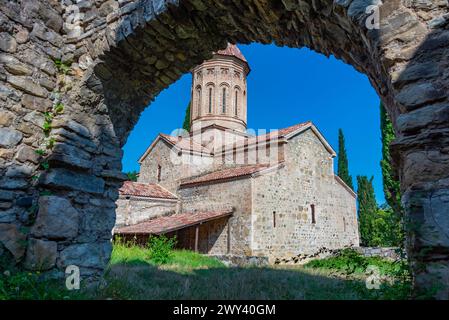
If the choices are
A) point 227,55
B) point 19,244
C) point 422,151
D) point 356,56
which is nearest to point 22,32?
point 19,244

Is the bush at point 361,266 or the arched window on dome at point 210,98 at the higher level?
the arched window on dome at point 210,98

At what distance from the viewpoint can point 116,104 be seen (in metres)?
3.76

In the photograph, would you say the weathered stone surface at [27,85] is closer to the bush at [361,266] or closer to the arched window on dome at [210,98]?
the bush at [361,266]

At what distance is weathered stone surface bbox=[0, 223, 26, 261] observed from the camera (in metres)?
2.79

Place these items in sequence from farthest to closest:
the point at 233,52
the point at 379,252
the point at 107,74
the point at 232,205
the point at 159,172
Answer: the point at 233,52
the point at 159,172
the point at 232,205
the point at 379,252
the point at 107,74

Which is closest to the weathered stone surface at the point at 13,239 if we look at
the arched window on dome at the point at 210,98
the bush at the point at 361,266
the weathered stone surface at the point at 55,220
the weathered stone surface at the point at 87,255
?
the weathered stone surface at the point at 55,220

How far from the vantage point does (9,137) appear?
9.70 feet

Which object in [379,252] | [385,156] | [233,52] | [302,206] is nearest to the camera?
[379,252]

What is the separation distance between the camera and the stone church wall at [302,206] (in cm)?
1234

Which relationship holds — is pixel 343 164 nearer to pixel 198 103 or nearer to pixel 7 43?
pixel 198 103

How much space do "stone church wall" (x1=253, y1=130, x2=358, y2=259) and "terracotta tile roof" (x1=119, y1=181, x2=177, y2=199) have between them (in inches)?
198

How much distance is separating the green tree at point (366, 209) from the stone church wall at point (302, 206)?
135 inches

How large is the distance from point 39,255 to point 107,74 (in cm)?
197

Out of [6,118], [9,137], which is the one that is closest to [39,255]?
[9,137]
